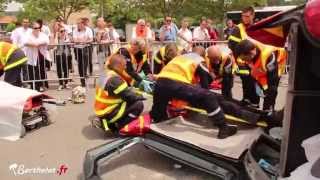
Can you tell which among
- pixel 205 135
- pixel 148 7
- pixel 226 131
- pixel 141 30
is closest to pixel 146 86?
pixel 205 135

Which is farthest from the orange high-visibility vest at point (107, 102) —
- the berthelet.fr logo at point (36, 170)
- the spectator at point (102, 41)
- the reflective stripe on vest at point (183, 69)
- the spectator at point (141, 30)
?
the spectator at point (141, 30)

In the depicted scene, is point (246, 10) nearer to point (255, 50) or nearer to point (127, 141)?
point (255, 50)

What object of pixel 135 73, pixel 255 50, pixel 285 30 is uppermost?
pixel 285 30

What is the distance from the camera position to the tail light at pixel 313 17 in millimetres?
2864

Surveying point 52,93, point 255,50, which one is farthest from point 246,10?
point 52,93

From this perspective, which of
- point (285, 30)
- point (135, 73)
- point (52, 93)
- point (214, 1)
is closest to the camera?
point (285, 30)

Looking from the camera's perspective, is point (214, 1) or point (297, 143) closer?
point (297, 143)

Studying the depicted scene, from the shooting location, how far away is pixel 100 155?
4961 mm

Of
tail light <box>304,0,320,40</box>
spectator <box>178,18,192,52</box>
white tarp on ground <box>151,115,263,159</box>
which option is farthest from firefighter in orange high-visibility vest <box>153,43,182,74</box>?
tail light <box>304,0,320,40</box>

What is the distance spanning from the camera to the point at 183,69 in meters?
5.70

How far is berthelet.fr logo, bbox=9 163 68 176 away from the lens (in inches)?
207

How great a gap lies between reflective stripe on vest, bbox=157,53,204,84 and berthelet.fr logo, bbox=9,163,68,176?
1571 mm

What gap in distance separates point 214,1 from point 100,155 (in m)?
29.9

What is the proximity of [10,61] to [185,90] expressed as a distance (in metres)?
3.26
